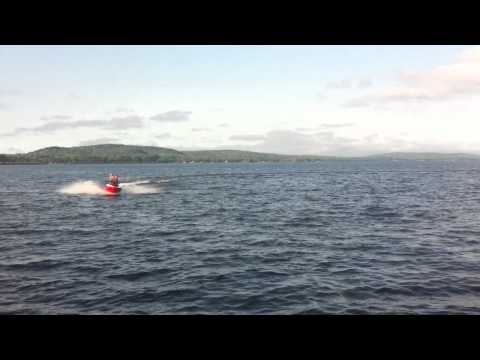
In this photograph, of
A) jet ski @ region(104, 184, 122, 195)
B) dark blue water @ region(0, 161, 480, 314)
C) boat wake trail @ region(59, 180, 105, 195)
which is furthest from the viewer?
boat wake trail @ region(59, 180, 105, 195)

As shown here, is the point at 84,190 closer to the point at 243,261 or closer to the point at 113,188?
the point at 113,188

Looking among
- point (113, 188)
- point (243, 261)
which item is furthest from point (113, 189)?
point (243, 261)

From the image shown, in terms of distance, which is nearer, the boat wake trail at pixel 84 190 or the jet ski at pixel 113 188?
the jet ski at pixel 113 188

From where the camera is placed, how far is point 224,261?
20.0m

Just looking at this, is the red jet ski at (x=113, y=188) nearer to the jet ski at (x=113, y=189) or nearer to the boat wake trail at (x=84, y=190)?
the jet ski at (x=113, y=189)

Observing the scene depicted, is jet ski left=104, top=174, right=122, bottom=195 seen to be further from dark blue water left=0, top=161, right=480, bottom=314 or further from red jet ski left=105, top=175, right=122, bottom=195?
dark blue water left=0, top=161, right=480, bottom=314

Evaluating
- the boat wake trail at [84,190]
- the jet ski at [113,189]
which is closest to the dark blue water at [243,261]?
the jet ski at [113,189]

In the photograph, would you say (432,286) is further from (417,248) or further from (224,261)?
(224,261)

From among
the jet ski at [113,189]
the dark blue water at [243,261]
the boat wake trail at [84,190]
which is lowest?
the dark blue water at [243,261]

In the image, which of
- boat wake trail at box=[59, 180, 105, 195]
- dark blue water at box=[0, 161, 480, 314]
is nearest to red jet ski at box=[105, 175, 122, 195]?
boat wake trail at box=[59, 180, 105, 195]
